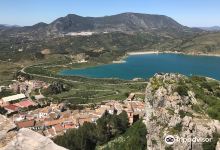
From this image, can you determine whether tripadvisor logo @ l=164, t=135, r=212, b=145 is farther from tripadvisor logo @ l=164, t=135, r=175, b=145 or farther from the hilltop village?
the hilltop village

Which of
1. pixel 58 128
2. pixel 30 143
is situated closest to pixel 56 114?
pixel 58 128

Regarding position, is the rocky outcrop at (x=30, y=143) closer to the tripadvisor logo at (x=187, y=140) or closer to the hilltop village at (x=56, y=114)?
the tripadvisor logo at (x=187, y=140)

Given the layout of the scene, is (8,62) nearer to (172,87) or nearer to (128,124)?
(128,124)

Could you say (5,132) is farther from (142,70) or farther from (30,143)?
(142,70)

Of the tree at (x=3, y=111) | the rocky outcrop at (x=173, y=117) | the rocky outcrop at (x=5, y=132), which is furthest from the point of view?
the tree at (x=3, y=111)

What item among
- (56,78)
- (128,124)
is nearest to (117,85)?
(56,78)

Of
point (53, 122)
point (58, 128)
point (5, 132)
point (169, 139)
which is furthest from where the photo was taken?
point (53, 122)

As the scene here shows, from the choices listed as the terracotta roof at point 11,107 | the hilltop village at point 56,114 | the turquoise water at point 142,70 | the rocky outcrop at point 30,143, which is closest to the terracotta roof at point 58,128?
the hilltop village at point 56,114
